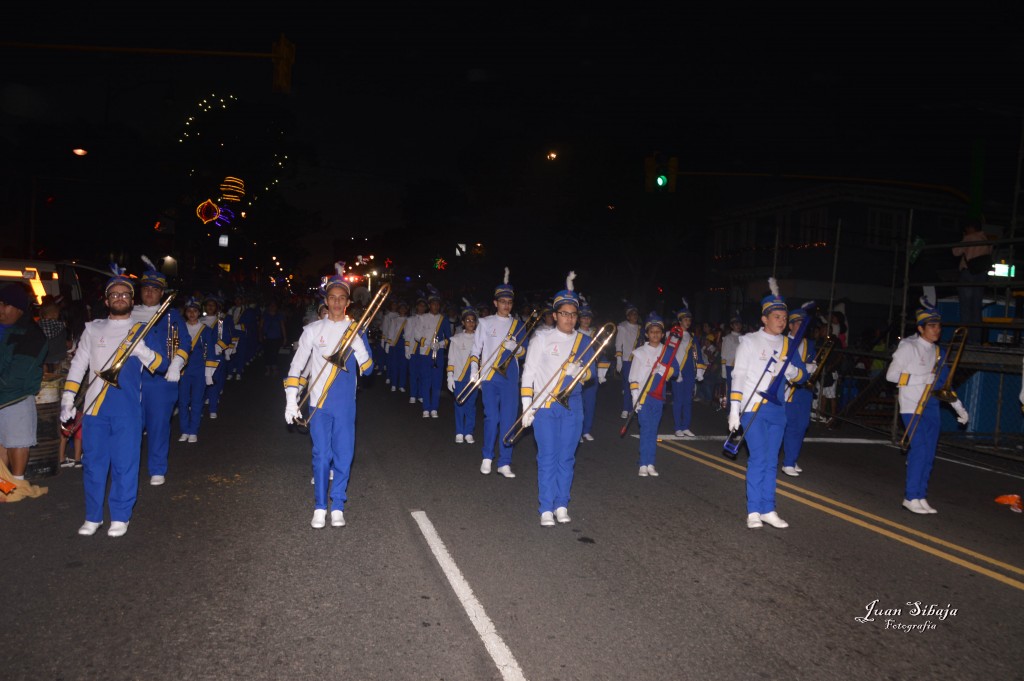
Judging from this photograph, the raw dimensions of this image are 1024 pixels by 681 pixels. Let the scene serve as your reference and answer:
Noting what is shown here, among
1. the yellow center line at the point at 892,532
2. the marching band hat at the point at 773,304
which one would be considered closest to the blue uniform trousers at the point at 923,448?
the yellow center line at the point at 892,532

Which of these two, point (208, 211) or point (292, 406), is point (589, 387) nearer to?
point (292, 406)

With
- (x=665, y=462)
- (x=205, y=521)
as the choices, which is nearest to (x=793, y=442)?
(x=665, y=462)

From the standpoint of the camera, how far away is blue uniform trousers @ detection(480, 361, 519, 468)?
9250mm

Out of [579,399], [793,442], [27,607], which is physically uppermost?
[579,399]

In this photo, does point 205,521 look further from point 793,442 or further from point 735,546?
point 793,442

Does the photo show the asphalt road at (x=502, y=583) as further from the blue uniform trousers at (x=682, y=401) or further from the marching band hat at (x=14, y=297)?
the blue uniform trousers at (x=682, y=401)

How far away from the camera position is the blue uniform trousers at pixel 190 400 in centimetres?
1058

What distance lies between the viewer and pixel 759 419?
7102 mm

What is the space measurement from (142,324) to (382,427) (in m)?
6.40

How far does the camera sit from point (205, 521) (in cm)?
680

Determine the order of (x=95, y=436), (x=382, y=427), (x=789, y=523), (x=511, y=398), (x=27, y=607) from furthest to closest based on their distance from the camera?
1. (x=382, y=427)
2. (x=511, y=398)
3. (x=789, y=523)
4. (x=95, y=436)
5. (x=27, y=607)

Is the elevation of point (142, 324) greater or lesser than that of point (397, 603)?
greater

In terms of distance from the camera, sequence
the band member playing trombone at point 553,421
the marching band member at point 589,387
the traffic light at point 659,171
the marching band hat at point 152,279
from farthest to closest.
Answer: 1. the traffic light at point 659,171
2. the marching band member at point 589,387
3. the marching band hat at point 152,279
4. the band member playing trombone at point 553,421

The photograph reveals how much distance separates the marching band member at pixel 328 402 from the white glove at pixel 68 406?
1691 mm
